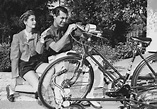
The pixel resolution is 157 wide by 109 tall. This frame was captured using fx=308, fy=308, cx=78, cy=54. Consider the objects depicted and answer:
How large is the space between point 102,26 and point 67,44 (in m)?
8.30

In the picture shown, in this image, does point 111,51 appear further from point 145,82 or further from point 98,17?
point 145,82

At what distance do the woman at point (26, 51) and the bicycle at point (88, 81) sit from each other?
0.37 metres

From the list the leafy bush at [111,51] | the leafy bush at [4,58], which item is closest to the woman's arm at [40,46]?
the leafy bush at [111,51]

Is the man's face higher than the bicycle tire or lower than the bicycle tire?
higher

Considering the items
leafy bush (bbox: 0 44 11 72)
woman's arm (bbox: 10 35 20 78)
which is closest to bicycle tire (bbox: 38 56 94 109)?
woman's arm (bbox: 10 35 20 78)

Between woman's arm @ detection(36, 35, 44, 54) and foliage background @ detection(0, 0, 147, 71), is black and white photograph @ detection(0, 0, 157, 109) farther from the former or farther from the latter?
foliage background @ detection(0, 0, 147, 71)

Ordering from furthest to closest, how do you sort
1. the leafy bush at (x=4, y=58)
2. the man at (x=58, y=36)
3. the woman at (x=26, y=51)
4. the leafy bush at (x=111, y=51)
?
1. the leafy bush at (x=111, y=51)
2. the leafy bush at (x=4, y=58)
3. the woman at (x=26, y=51)
4. the man at (x=58, y=36)

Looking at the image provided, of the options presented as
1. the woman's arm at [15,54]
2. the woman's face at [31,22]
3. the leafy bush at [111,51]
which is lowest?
the leafy bush at [111,51]

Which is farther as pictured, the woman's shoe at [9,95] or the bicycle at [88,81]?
the woman's shoe at [9,95]

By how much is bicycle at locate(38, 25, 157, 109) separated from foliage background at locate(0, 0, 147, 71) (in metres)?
3.93

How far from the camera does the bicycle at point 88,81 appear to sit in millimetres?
3775

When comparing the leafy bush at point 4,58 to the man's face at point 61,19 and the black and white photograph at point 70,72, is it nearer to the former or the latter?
the black and white photograph at point 70,72

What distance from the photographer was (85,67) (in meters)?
3.93

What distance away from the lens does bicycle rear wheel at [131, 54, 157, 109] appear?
3.80 m
